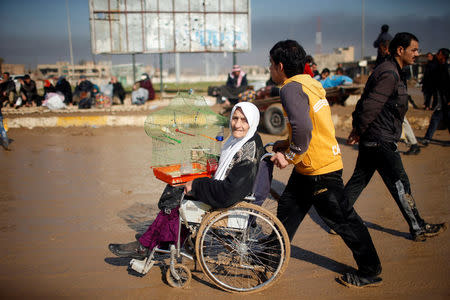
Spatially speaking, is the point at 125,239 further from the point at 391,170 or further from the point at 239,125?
the point at 391,170

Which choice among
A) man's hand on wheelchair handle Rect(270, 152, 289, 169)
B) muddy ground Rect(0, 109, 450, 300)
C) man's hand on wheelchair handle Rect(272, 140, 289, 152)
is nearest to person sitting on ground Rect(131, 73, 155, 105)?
muddy ground Rect(0, 109, 450, 300)

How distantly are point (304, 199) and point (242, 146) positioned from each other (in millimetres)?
759

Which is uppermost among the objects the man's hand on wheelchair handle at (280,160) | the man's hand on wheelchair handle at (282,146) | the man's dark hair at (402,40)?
the man's dark hair at (402,40)

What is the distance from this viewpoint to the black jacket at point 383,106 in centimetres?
342

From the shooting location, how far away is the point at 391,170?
3.57 metres

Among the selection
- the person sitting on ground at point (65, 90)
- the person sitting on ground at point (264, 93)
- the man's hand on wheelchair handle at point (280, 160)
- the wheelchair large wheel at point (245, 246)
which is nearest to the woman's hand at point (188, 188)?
the wheelchair large wheel at point (245, 246)

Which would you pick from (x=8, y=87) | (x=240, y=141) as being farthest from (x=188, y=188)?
(x=8, y=87)

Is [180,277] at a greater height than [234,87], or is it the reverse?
Answer: [234,87]

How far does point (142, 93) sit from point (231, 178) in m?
13.3

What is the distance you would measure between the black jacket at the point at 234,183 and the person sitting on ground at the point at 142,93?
13.0m

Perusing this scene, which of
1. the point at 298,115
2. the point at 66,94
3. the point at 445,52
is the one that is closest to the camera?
the point at 298,115

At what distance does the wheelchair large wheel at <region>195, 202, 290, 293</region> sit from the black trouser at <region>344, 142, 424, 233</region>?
1031mm

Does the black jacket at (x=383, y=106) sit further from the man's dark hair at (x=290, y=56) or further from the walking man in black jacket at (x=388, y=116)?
the man's dark hair at (x=290, y=56)

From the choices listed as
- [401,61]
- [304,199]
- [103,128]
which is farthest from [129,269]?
[103,128]
